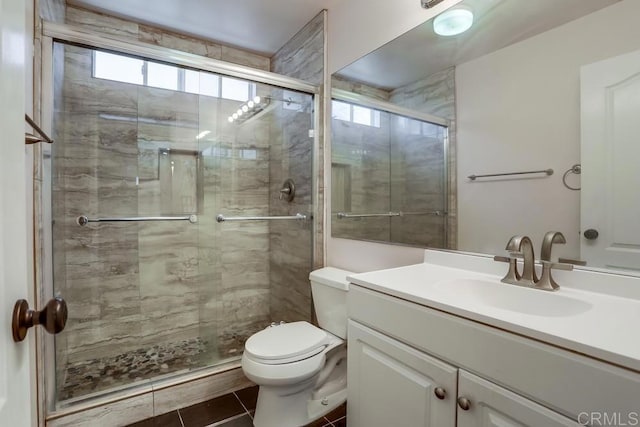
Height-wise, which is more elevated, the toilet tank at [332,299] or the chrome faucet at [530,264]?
the chrome faucet at [530,264]

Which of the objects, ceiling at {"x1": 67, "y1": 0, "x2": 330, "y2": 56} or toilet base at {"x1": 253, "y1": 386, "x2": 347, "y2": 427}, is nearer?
toilet base at {"x1": 253, "y1": 386, "x2": 347, "y2": 427}

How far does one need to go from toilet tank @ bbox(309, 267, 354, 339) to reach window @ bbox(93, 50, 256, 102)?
54.1 inches

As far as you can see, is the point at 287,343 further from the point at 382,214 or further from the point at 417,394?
the point at 382,214

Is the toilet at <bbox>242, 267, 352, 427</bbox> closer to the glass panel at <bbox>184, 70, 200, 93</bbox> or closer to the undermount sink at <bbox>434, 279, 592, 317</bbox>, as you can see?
the undermount sink at <bbox>434, 279, 592, 317</bbox>

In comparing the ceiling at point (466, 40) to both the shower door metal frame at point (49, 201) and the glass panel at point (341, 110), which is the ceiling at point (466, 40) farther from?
the shower door metal frame at point (49, 201)

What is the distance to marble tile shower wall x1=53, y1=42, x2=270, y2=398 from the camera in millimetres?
1927

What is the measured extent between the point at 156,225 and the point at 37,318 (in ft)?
6.34

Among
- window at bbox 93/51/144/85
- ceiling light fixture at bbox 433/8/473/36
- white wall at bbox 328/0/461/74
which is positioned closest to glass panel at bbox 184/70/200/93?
window at bbox 93/51/144/85

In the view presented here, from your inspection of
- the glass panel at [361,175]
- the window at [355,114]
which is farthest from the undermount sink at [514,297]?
the window at [355,114]

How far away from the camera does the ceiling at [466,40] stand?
1063 mm

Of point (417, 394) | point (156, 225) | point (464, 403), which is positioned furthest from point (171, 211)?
point (464, 403)

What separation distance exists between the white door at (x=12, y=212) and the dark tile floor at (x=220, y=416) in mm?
1288

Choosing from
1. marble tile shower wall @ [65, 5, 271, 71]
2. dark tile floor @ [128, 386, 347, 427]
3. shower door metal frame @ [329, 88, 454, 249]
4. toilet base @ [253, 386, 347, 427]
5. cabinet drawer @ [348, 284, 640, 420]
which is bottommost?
dark tile floor @ [128, 386, 347, 427]

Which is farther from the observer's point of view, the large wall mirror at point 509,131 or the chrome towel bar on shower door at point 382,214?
the chrome towel bar on shower door at point 382,214
